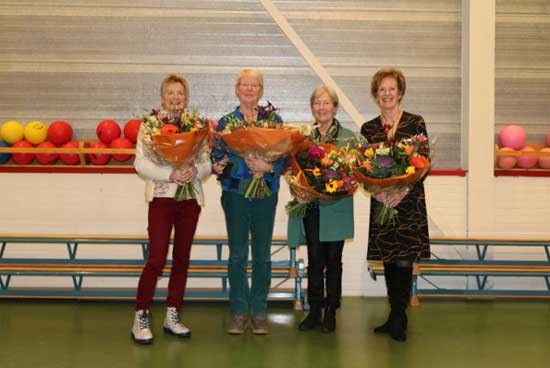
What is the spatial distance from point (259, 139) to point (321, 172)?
445 mm

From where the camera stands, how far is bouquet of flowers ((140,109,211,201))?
3.74m

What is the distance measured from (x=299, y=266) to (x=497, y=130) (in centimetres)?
255

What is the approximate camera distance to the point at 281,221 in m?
5.86

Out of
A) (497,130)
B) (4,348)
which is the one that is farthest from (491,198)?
(4,348)

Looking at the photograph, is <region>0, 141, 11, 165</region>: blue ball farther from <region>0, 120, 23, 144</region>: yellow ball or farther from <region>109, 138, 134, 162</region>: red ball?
<region>109, 138, 134, 162</region>: red ball

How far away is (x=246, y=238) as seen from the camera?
4141mm

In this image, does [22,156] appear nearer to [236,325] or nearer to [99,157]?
[99,157]

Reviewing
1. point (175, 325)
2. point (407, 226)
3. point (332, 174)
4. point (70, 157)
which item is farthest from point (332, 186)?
point (70, 157)

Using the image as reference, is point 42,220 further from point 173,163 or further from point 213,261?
point 173,163

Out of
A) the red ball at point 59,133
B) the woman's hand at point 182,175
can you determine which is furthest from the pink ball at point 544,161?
the red ball at point 59,133

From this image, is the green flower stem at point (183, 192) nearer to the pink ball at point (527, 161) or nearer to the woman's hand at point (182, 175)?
the woman's hand at point (182, 175)

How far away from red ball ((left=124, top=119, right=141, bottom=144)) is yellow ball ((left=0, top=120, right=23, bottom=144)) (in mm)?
936

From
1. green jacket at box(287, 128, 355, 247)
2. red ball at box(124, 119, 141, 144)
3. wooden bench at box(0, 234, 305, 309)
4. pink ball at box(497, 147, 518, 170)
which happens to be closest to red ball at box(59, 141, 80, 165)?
red ball at box(124, 119, 141, 144)

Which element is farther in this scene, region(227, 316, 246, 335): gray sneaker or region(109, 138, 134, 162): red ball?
region(109, 138, 134, 162): red ball
